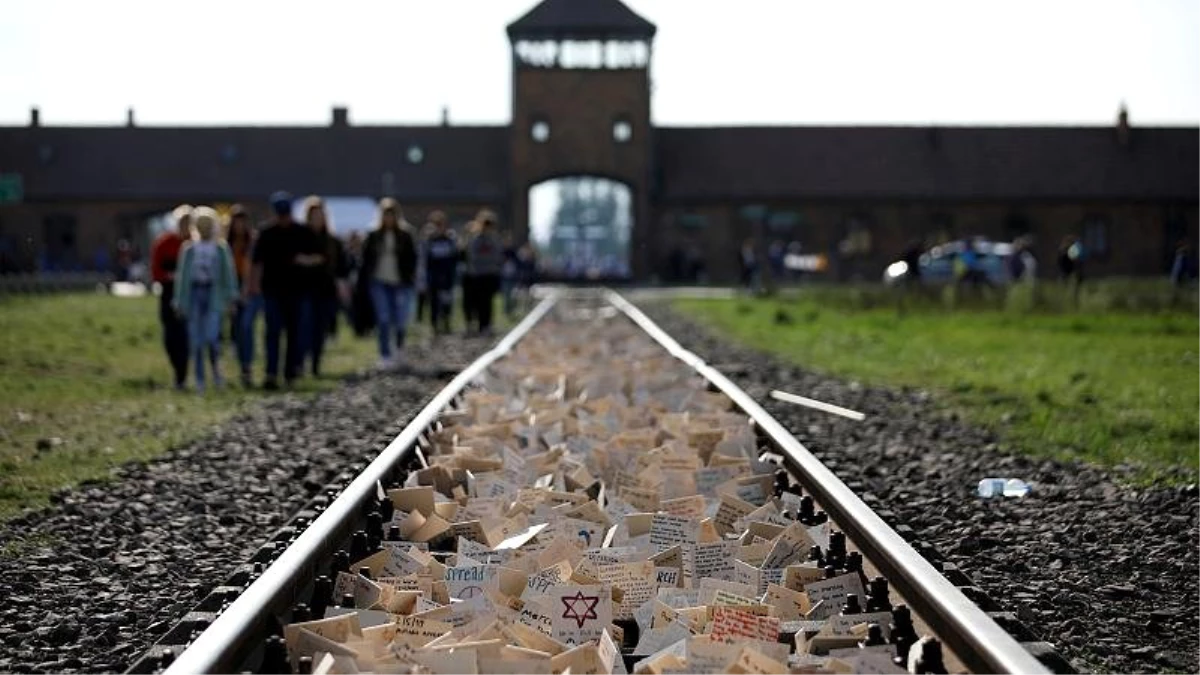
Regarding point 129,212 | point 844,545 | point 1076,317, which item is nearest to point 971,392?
point 844,545

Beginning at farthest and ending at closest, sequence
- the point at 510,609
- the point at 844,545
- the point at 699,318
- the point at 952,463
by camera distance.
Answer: the point at 699,318 < the point at 952,463 < the point at 844,545 < the point at 510,609

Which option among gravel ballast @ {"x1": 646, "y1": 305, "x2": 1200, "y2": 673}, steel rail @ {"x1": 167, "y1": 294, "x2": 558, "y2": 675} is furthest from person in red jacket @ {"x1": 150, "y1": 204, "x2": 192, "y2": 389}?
steel rail @ {"x1": 167, "y1": 294, "x2": 558, "y2": 675}

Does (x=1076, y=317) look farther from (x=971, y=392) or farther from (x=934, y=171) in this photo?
(x=934, y=171)

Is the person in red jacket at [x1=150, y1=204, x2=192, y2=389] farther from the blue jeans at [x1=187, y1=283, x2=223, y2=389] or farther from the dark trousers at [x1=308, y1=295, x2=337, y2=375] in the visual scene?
the dark trousers at [x1=308, y1=295, x2=337, y2=375]

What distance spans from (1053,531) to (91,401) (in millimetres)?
9912

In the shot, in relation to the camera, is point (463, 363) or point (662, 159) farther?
point (662, 159)

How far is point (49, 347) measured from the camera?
76.0ft

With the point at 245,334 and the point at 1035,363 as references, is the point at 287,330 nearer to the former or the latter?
the point at 245,334

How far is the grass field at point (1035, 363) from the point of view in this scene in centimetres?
1199

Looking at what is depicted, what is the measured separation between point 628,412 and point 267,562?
502cm

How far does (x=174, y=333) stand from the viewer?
55.2 ft

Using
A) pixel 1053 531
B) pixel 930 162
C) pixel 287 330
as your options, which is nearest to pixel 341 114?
pixel 930 162

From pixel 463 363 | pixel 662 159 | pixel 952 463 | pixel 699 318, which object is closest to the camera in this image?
pixel 952 463

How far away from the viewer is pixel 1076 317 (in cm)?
2992
